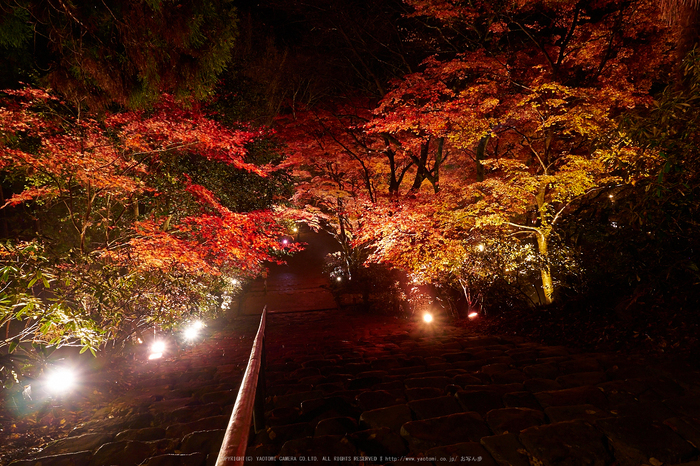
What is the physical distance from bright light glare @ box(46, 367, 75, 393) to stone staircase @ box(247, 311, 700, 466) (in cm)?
322

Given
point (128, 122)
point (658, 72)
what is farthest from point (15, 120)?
point (658, 72)

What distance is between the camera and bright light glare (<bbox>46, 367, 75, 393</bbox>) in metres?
5.25

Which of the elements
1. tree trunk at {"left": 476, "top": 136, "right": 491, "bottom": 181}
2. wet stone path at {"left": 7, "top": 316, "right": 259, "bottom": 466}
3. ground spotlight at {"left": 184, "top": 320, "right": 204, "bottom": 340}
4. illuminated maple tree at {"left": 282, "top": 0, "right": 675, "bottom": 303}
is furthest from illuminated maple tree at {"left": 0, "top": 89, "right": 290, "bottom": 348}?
tree trunk at {"left": 476, "top": 136, "right": 491, "bottom": 181}

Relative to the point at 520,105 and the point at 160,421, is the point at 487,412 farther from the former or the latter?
the point at 520,105

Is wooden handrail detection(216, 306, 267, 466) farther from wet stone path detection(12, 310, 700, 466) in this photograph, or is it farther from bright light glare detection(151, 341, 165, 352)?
bright light glare detection(151, 341, 165, 352)

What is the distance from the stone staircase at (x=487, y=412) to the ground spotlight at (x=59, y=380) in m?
3.22

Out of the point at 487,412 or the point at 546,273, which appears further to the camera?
the point at 546,273

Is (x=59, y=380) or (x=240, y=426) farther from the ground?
(x=240, y=426)

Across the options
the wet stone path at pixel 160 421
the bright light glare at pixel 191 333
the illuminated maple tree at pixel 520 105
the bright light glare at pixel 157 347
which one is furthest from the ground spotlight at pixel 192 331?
the illuminated maple tree at pixel 520 105

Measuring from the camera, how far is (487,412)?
3.13 metres

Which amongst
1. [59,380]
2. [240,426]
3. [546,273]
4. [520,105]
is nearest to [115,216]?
[59,380]

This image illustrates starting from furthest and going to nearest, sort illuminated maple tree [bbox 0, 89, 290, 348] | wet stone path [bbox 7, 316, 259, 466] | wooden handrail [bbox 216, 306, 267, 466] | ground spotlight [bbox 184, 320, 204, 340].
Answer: ground spotlight [bbox 184, 320, 204, 340]
illuminated maple tree [bbox 0, 89, 290, 348]
wet stone path [bbox 7, 316, 259, 466]
wooden handrail [bbox 216, 306, 267, 466]

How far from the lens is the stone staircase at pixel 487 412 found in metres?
2.54

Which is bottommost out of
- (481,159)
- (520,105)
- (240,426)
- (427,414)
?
(427,414)
